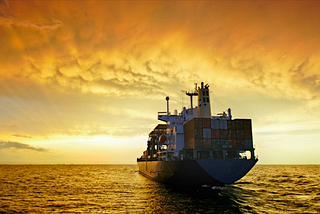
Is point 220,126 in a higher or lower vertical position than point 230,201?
higher

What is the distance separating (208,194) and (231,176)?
19.2 ft

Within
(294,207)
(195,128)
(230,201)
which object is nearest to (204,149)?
(195,128)

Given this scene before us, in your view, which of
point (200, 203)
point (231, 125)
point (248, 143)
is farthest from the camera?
point (231, 125)

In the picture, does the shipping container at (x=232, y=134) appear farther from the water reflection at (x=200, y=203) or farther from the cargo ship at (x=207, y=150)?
the water reflection at (x=200, y=203)

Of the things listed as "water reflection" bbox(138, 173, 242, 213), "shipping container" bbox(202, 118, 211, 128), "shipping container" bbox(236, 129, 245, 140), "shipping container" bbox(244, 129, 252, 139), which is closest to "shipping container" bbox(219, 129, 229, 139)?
"shipping container" bbox(236, 129, 245, 140)

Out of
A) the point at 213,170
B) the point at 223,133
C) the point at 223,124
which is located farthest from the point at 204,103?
the point at 213,170

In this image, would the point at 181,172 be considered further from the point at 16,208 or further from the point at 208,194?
the point at 16,208

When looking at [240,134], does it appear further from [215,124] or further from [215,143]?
[215,143]

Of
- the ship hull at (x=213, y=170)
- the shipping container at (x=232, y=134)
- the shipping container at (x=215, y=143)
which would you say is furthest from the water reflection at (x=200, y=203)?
the shipping container at (x=232, y=134)

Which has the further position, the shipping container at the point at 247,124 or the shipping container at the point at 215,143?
the shipping container at the point at 247,124

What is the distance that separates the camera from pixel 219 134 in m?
41.7

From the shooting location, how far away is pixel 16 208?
27562 millimetres

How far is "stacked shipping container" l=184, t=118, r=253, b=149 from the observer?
134 ft

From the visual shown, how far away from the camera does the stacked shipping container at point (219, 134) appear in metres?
40.8
